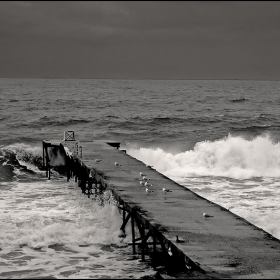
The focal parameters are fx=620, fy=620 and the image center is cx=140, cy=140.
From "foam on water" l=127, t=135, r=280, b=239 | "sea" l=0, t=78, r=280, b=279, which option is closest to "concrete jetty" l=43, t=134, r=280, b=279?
"sea" l=0, t=78, r=280, b=279

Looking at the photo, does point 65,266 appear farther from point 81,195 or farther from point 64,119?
point 64,119

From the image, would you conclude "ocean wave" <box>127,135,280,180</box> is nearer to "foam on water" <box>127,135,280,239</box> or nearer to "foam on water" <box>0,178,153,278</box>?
"foam on water" <box>127,135,280,239</box>

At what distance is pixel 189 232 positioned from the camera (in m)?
14.8

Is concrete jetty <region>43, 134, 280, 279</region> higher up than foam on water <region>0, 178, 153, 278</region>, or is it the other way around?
concrete jetty <region>43, 134, 280, 279</region>

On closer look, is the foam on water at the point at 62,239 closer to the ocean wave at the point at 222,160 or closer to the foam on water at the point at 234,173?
the foam on water at the point at 234,173

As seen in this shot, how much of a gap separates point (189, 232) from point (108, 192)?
8.04 m

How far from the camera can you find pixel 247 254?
13.2 meters

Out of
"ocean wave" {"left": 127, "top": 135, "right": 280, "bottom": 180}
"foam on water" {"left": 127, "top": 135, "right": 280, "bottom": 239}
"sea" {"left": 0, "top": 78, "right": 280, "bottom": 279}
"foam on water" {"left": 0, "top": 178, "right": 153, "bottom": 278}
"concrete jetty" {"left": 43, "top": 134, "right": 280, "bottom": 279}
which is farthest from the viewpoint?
"ocean wave" {"left": 127, "top": 135, "right": 280, "bottom": 180}

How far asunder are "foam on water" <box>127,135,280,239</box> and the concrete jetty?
3.07 meters

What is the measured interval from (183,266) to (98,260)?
11.4 feet

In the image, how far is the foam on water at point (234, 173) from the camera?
73.2 feet

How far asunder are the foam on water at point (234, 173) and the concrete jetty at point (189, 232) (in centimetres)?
307

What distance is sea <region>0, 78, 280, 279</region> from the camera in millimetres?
16359

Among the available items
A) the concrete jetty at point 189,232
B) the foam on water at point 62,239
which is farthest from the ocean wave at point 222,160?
the foam on water at point 62,239
